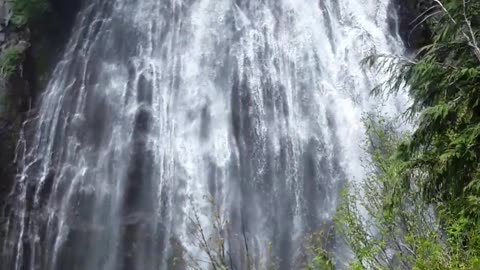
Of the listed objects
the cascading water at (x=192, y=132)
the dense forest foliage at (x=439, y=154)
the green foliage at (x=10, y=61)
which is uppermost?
the green foliage at (x=10, y=61)

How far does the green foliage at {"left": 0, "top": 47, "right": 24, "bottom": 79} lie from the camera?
1805 cm

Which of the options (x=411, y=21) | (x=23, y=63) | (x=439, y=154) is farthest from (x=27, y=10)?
(x=439, y=154)

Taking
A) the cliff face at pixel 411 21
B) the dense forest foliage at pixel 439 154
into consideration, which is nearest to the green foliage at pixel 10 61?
the cliff face at pixel 411 21

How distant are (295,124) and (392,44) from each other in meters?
4.12

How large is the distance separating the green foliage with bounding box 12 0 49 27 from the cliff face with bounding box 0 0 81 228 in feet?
0.78

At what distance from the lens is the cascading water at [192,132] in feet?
48.2

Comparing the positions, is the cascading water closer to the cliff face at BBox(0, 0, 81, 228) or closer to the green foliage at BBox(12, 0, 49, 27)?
the cliff face at BBox(0, 0, 81, 228)

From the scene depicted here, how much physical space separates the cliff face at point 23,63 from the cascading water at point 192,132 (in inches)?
17.7

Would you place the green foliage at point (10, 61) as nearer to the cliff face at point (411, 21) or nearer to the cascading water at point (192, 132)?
the cascading water at point (192, 132)

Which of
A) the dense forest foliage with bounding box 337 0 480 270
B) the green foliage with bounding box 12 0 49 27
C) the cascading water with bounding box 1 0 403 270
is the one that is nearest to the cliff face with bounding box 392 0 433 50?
the cascading water with bounding box 1 0 403 270

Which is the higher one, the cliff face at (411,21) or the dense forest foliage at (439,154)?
the cliff face at (411,21)

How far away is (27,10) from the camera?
1900 cm

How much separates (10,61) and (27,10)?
6.30 feet

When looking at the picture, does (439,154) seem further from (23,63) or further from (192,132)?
(23,63)
